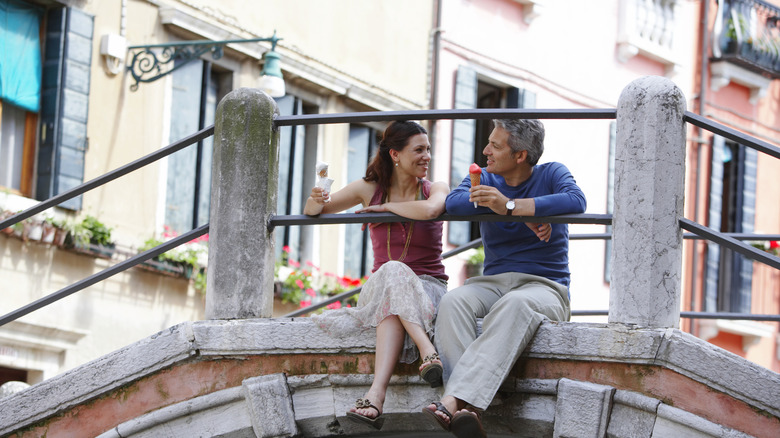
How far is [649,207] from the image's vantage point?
5.58m

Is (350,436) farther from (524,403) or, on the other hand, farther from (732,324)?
(732,324)

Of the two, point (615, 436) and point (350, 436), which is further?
point (350, 436)

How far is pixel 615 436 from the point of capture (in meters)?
5.50

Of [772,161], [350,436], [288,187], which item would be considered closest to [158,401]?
[350,436]

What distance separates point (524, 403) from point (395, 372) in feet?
1.71

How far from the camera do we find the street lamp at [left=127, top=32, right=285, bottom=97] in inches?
473

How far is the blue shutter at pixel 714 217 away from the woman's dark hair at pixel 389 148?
498 inches

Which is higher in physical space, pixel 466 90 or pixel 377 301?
pixel 466 90

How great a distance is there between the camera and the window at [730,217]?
18.7m

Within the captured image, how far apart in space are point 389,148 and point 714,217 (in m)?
12.9

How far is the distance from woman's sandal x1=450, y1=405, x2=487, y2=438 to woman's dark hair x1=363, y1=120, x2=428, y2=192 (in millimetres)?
1392

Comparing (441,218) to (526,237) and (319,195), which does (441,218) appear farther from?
(319,195)

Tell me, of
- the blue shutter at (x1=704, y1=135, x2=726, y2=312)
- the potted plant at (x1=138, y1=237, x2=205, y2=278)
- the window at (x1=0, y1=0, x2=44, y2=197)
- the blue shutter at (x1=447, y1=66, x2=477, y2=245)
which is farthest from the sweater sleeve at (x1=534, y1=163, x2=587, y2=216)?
the blue shutter at (x1=704, y1=135, x2=726, y2=312)

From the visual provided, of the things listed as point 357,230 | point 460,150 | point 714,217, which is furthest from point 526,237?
point 714,217
